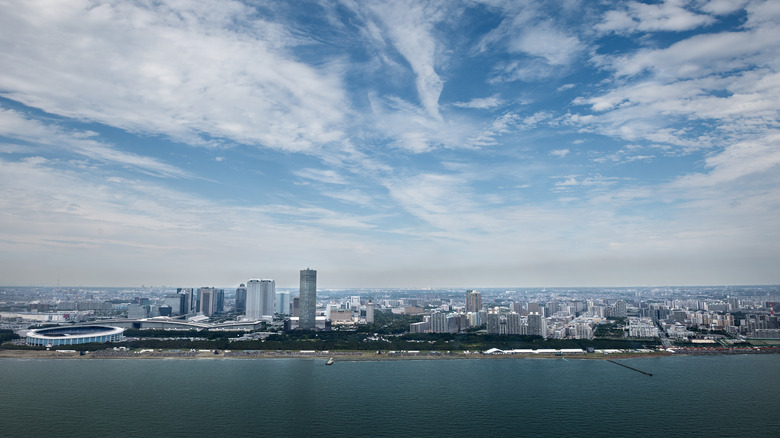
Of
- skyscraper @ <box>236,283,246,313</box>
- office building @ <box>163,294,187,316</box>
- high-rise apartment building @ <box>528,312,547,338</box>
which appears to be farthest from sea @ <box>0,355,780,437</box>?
skyscraper @ <box>236,283,246,313</box>

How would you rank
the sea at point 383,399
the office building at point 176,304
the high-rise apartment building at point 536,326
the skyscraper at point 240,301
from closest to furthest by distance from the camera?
1. the sea at point 383,399
2. the high-rise apartment building at point 536,326
3. the office building at point 176,304
4. the skyscraper at point 240,301

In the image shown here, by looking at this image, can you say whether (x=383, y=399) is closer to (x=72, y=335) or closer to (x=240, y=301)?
(x=72, y=335)

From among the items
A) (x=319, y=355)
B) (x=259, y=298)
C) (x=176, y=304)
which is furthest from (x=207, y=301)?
(x=319, y=355)

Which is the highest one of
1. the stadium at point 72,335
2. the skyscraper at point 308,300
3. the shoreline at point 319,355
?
the skyscraper at point 308,300

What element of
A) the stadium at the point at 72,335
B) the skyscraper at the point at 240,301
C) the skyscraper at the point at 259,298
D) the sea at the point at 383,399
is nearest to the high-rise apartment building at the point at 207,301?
the skyscraper at the point at 240,301

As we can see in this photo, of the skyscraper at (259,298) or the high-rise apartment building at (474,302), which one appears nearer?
the skyscraper at (259,298)

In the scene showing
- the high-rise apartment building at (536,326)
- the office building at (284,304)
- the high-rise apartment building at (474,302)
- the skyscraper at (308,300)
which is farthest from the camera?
the office building at (284,304)

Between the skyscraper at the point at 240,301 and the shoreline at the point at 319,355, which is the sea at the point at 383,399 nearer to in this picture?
the shoreline at the point at 319,355

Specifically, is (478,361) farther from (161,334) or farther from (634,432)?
(161,334)
